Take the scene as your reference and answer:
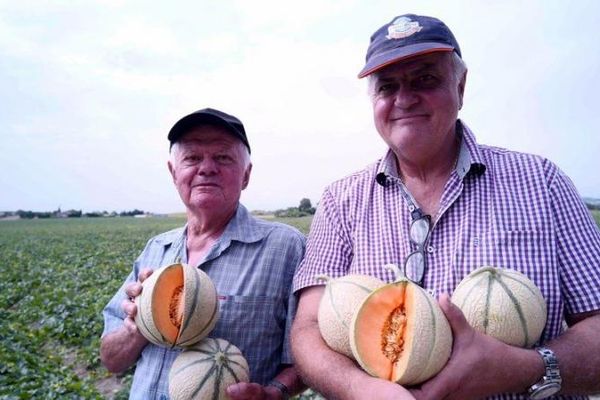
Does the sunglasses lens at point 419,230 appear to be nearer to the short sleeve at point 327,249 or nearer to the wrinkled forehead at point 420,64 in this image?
the short sleeve at point 327,249

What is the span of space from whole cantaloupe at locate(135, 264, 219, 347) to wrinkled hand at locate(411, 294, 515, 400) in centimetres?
108

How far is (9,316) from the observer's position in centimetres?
1047

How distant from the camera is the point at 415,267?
2160mm

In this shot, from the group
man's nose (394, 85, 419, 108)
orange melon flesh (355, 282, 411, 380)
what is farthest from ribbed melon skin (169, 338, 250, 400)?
man's nose (394, 85, 419, 108)

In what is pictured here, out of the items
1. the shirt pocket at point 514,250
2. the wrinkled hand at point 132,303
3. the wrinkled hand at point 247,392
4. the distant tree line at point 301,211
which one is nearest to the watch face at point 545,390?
the shirt pocket at point 514,250

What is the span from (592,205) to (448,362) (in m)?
75.4

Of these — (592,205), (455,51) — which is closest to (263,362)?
(455,51)

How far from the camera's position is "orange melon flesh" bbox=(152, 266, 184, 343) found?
2240mm

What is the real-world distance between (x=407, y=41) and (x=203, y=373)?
1.80 m

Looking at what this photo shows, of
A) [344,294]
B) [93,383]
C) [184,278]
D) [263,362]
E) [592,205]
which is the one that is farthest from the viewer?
[592,205]

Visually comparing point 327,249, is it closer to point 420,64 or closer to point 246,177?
point 420,64

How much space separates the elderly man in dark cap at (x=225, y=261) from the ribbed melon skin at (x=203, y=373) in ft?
0.93

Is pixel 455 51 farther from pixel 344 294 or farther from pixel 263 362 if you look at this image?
pixel 263 362

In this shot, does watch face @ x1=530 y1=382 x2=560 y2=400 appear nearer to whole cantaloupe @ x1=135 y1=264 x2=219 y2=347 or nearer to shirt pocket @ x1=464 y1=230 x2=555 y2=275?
shirt pocket @ x1=464 y1=230 x2=555 y2=275
